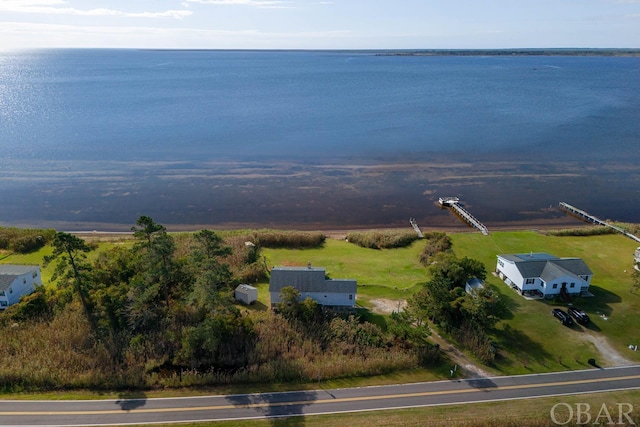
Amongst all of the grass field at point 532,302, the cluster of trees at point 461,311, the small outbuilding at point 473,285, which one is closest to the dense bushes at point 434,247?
the grass field at point 532,302

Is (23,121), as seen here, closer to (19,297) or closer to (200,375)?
(19,297)

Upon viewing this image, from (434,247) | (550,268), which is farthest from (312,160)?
(550,268)

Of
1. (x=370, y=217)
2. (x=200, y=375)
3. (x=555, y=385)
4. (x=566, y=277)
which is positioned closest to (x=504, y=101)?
(x=370, y=217)

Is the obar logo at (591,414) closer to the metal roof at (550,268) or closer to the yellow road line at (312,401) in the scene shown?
the yellow road line at (312,401)

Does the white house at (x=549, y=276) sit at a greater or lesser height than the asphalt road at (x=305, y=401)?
greater

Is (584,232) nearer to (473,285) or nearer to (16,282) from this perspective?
(473,285)
